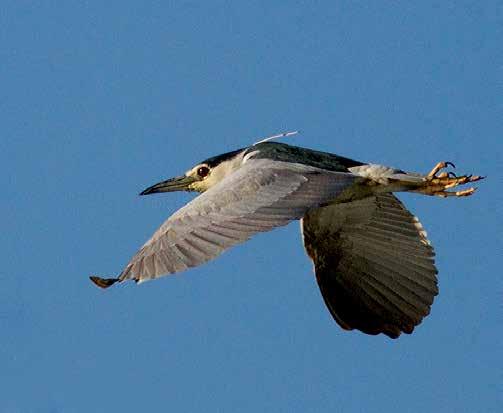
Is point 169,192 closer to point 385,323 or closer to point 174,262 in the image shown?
point 385,323

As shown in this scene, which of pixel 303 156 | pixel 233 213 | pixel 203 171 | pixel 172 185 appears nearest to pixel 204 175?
pixel 203 171

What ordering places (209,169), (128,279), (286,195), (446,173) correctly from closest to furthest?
(128,279)
(286,195)
(446,173)
(209,169)

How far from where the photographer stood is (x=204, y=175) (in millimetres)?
12289

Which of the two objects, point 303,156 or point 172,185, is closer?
point 303,156

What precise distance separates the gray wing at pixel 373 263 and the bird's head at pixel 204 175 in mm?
935

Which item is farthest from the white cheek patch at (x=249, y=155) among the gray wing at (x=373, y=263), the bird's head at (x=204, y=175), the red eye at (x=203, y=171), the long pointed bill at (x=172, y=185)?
the gray wing at (x=373, y=263)

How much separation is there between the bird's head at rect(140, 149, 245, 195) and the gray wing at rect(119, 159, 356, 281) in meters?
1.19

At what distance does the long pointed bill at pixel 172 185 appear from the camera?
40.9 ft

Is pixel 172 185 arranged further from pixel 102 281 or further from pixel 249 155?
pixel 102 281

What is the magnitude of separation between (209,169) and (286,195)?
2.31 metres

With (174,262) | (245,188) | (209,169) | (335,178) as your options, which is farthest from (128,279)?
(209,169)

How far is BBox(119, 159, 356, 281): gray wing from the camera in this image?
9.08 meters

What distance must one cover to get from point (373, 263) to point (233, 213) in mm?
3170

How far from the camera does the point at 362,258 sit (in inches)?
492
